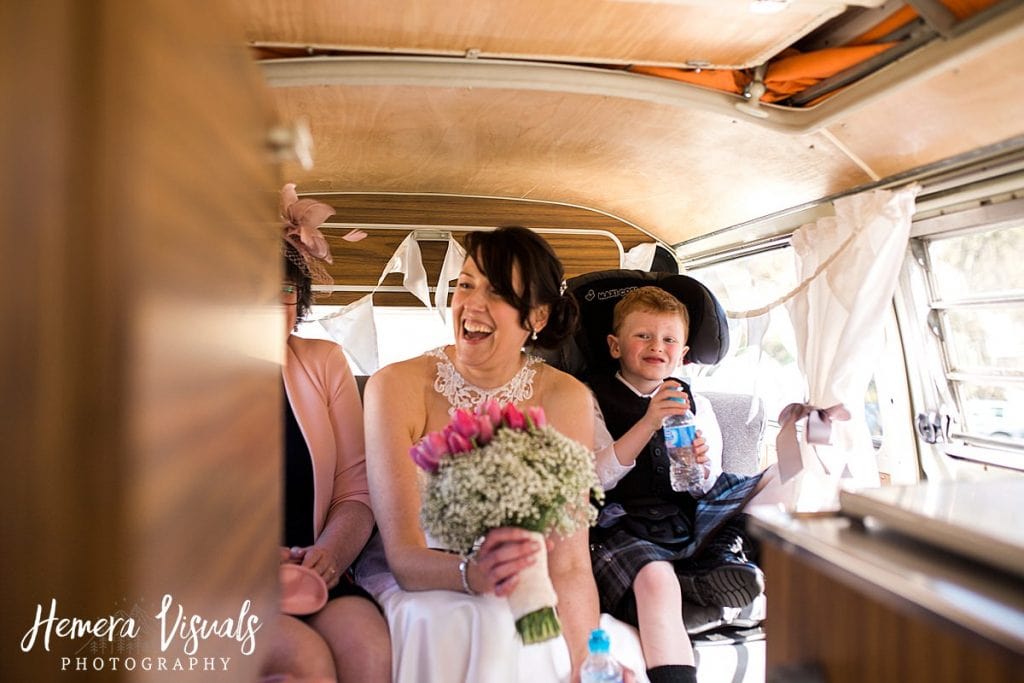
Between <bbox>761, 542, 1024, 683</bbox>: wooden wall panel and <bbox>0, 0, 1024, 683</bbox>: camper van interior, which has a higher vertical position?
<bbox>0, 0, 1024, 683</bbox>: camper van interior

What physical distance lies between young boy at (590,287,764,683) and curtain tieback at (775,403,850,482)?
0.41 feet

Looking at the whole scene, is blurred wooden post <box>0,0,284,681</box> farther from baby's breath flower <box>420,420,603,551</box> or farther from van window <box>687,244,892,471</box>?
van window <box>687,244,892,471</box>

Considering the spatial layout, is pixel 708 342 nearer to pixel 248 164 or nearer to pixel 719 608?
pixel 719 608

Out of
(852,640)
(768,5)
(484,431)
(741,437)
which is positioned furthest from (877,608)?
(741,437)

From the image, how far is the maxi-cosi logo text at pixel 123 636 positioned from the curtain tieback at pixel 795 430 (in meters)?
2.39

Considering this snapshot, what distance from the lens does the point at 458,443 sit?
169cm

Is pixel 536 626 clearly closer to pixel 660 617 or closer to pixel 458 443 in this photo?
pixel 458 443

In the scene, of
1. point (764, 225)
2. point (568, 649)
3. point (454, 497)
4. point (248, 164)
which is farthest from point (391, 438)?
point (764, 225)

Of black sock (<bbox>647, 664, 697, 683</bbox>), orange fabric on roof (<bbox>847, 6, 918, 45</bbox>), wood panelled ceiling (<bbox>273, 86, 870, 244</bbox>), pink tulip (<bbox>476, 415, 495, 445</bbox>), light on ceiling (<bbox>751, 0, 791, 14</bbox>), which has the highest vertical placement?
orange fabric on roof (<bbox>847, 6, 918, 45</bbox>)

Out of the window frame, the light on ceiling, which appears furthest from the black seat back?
the light on ceiling

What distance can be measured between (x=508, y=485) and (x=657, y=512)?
1.19m

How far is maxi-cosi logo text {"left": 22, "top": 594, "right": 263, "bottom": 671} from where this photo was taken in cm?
46

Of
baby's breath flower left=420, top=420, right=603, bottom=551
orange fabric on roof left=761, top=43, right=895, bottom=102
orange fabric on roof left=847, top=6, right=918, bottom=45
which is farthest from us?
orange fabric on roof left=761, top=43, right=895, bottom=102

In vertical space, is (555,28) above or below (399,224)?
above
